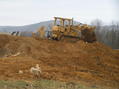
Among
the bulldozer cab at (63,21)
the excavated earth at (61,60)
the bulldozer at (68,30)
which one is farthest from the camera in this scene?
the bulldozer cab at (63,21)

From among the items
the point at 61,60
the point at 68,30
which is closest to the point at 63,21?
the point at 68,30

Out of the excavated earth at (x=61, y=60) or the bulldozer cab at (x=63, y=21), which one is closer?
the excavated earth at (x=61, y=60)

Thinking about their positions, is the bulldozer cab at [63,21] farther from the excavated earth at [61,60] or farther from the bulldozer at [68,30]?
the excavated earth at [61,60]

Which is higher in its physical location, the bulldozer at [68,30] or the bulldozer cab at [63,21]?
the bulldozer cab at [63,21]

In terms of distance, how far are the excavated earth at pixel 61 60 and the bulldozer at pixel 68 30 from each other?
0.98 metres

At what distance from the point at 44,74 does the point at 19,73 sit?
4.67 feet

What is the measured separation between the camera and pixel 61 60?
2464 cm

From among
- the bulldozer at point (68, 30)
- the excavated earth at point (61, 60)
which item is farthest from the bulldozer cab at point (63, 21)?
the excavated earth at point (61, 60)

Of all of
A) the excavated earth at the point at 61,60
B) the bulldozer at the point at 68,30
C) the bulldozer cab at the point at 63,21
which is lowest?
the excavated earth at the point at 61,60

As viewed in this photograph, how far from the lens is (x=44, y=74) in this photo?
17812 mm

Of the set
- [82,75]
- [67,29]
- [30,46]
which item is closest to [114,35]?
[67,29]

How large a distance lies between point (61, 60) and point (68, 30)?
341 inches

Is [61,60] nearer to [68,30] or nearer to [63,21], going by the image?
[68,30]

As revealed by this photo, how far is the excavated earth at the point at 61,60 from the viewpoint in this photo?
18.8 m
